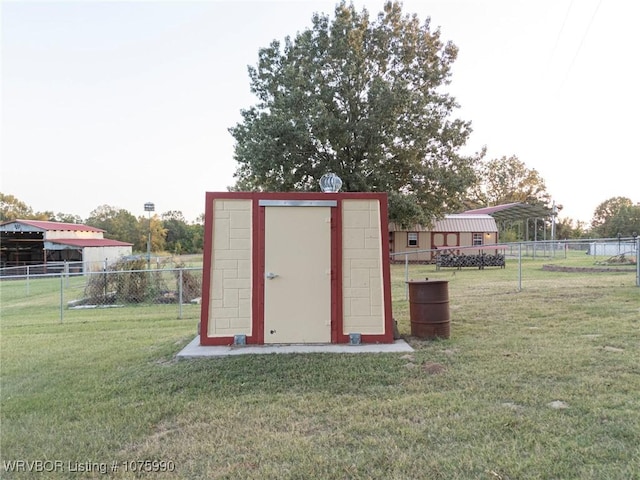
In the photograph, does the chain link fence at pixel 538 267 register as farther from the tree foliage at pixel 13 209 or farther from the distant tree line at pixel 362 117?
the tree foliage at pixel 13 209

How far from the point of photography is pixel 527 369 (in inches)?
171

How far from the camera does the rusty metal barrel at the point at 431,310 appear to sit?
5.81 meters

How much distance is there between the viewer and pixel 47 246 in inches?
1180

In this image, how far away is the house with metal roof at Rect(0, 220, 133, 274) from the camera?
29.8m

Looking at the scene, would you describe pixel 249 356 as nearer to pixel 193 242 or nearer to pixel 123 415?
pixel 123 415

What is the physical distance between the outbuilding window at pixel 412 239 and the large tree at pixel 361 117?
26.0 feet

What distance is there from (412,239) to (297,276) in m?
25.3

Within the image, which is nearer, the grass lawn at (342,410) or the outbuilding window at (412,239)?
the grass lawn at (342,410)

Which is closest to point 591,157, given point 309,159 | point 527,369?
point 309,159

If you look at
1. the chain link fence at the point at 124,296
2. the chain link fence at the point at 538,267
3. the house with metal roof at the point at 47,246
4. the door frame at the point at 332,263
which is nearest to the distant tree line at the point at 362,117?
the chain link fence at the point at 538,267

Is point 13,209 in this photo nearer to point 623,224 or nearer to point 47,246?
point 47,246

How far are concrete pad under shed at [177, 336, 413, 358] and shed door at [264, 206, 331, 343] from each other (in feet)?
0.58

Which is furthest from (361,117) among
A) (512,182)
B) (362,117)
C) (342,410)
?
(512,182)

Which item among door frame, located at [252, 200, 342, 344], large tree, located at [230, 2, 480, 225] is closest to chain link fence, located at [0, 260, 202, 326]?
door frame, located at [252, 200, 342, 344]
